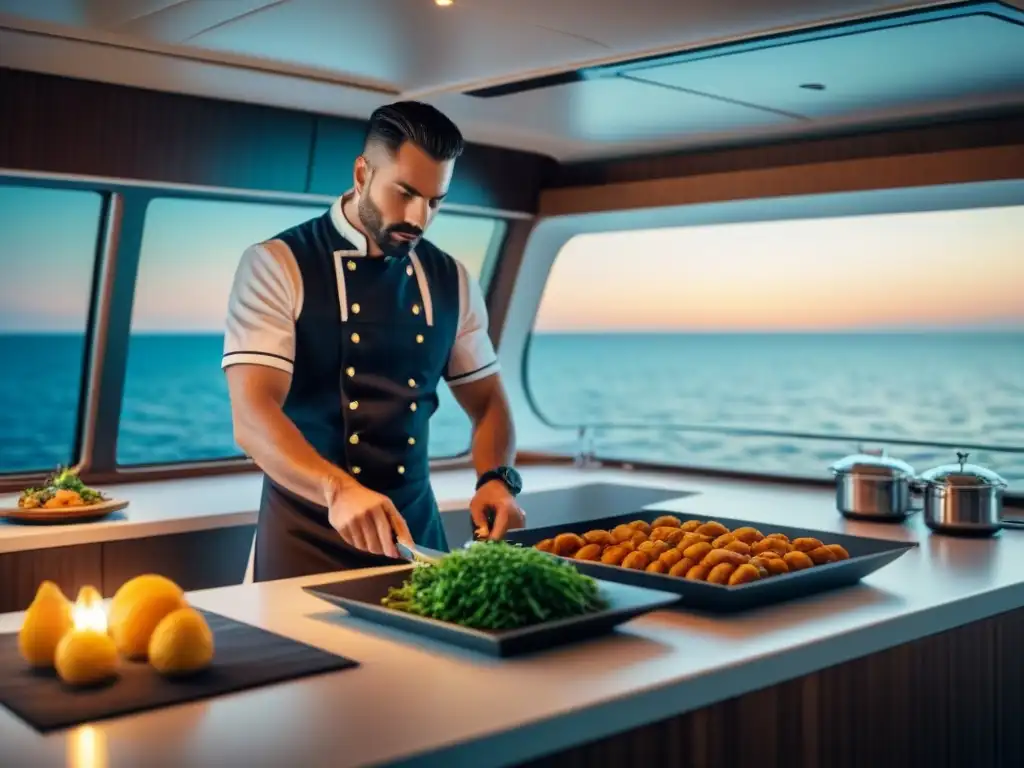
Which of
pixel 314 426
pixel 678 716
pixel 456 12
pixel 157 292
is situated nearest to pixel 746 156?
pixel 456 12

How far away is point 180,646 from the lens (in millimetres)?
1537

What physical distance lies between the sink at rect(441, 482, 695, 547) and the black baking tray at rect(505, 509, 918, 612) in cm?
177

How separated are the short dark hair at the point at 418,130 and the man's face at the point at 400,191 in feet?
0.05

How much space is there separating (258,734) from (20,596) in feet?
6.92

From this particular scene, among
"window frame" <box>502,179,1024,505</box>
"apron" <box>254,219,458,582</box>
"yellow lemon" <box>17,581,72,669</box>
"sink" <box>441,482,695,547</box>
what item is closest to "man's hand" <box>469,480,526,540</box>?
"apron" <box>254,219,458,582</box>

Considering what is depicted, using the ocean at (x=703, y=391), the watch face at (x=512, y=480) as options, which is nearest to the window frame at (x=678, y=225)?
the watch face at (x=512, y=480)

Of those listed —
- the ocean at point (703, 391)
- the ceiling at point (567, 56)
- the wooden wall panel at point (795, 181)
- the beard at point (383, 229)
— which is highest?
the ceiling at point (567, 56)

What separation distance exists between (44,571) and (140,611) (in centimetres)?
176

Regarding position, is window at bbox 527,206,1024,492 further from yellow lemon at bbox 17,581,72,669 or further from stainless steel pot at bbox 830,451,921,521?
yellow lemon at bbox 17,581,72,669

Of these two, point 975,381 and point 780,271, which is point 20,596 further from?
point 975,381

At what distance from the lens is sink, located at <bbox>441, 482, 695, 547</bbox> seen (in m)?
4.26

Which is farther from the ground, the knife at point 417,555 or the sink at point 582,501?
the knife at point 417,555

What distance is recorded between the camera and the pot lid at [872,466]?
318 centimetres

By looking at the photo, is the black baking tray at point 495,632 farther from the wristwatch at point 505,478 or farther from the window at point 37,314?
the window at point 37,314
